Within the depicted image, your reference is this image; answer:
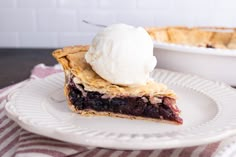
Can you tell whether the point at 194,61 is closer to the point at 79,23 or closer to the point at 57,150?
the point at 57,150

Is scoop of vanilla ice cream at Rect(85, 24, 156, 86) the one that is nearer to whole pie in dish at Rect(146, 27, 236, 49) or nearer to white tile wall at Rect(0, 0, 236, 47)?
whole pie in dish at Rect(146, 27, 236, 49)

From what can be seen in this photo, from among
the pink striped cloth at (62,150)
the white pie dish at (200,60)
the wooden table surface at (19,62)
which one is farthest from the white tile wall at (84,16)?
the pink striped cloth at (62,150)

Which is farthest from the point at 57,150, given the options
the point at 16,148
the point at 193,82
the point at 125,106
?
the point at 193,82

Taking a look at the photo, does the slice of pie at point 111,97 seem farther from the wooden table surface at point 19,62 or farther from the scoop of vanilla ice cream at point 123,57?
the wooden table surface at point 19,62

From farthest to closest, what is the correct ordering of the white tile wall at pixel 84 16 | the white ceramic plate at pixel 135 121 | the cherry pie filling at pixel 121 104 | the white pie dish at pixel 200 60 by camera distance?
the white tile wall at pixel 84 16 < the white pie dish at pixel 200 60 < the cherry pie filling at pixel 121 104 < the white ceramic plate at pixel 135 121

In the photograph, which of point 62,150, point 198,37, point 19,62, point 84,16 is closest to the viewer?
point 62,150

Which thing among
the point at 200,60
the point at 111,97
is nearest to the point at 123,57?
the point at 111,97

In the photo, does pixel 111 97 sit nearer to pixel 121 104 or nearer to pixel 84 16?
pixel 121 104
